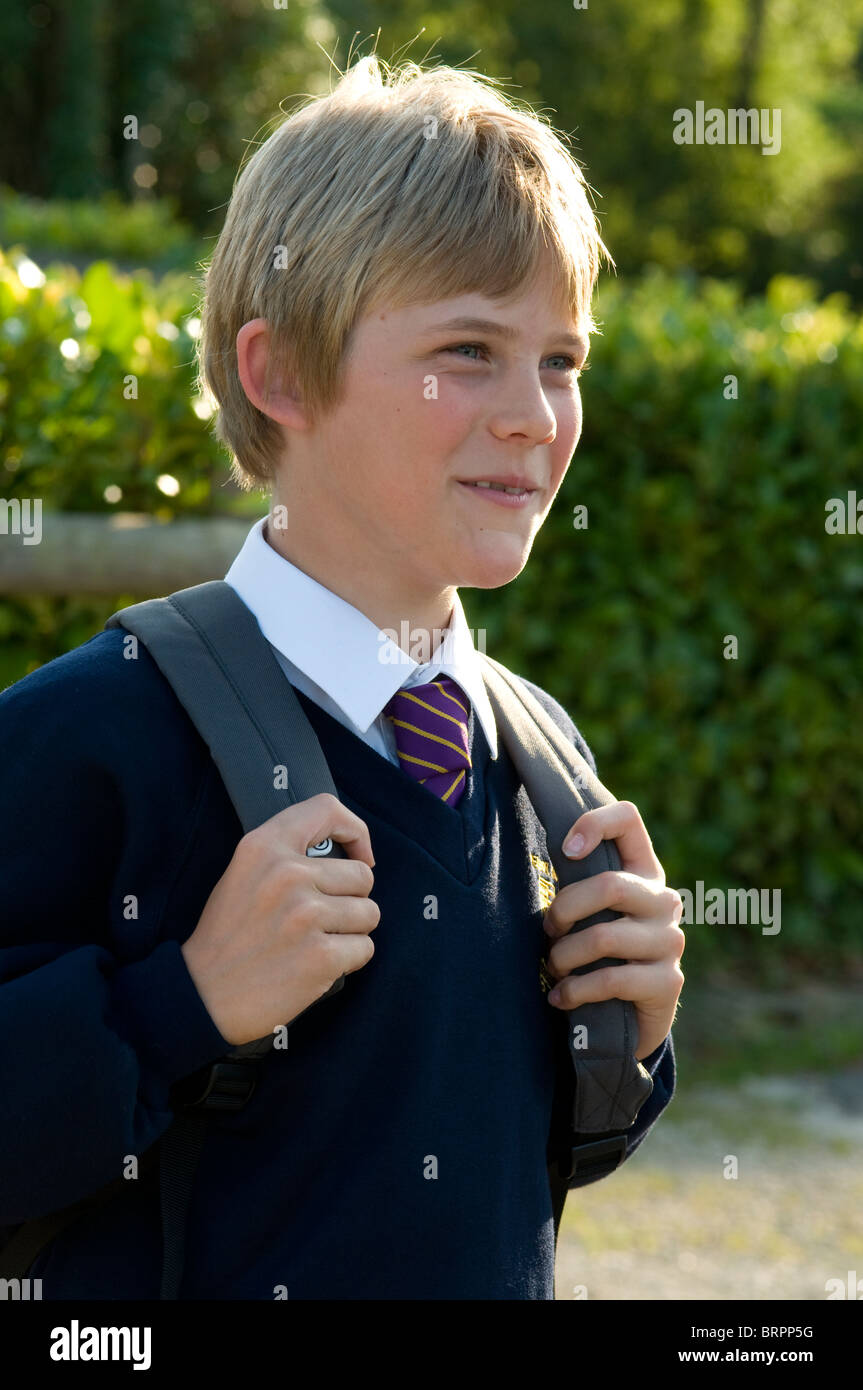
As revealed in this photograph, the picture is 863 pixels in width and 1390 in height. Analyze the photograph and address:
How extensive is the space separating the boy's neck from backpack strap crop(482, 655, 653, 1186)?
158mm

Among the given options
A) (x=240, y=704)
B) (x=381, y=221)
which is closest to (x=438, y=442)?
(x=381, y=221)

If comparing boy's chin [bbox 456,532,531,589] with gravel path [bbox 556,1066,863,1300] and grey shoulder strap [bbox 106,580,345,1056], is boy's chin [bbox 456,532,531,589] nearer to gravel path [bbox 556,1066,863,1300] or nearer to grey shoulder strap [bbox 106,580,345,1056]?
grey shoulder strap [bbox 106,580,345,1056]

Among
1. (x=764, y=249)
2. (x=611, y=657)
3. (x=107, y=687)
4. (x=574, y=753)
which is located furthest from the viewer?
(x=764, y=249)

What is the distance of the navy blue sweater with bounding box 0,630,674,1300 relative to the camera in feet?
4.20

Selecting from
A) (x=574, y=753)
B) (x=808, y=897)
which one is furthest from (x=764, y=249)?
(x=574, y=753)

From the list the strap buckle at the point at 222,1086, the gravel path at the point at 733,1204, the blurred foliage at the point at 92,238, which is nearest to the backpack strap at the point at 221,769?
the strap buckle at the point at 222,1086

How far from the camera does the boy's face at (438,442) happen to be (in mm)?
1471

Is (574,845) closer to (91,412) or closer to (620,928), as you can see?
(620,928)

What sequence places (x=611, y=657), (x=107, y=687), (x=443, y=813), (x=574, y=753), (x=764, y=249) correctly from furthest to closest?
(x=764, y=249) < (x=611, y=657) < (x=574, y=753) < (x=443, y=813) < (x=107, y=687)

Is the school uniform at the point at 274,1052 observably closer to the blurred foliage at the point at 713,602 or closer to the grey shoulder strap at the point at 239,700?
the grey shoulder strap at the point at 239,700

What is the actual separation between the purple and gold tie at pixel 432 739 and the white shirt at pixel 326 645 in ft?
0.05

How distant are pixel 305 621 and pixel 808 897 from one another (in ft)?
15.2

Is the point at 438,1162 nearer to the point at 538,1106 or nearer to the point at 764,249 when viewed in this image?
the point at 538,1106

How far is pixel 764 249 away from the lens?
1252 inches
